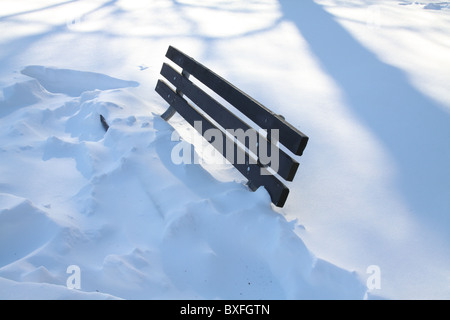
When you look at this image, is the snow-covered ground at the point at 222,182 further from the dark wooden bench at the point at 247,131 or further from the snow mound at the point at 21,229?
the dark wooden bench at the point at 247,131

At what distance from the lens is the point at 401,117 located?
375 centimetres

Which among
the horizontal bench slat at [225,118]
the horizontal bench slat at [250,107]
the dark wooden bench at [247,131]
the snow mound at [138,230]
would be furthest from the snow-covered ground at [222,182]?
the horizontal bench slat at [250,107]

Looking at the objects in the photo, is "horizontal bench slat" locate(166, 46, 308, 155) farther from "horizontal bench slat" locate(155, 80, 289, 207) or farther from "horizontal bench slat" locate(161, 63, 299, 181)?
"horizontal bench slat" locate(155, 80, 289, 207)

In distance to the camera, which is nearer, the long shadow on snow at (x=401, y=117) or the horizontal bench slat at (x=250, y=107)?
the horizontal bench slat at (x=250, y=107)

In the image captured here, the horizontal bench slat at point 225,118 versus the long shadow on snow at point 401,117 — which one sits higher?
the horizontal bench slat at point 225,118

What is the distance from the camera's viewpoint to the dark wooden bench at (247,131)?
7.82ft

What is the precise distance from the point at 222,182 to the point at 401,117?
2.22 m

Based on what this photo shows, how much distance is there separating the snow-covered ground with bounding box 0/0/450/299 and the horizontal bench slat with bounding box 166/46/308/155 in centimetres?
48

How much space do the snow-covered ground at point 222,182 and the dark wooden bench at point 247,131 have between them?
171 millimetres

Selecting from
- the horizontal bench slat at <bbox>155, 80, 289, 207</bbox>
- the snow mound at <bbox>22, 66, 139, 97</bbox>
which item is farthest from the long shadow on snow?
the snow mound at <bbox>22, 66, 139, 97</bbox>

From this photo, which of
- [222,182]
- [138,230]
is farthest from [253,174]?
[138,230]

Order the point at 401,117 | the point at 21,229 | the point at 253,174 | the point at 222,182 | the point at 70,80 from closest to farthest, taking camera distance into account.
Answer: the point at 21,229 → the point at 253,174 → the point at 222,182 → the point at 401,117 → the point at 70,80

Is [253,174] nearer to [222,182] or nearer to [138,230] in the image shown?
[222,182]
